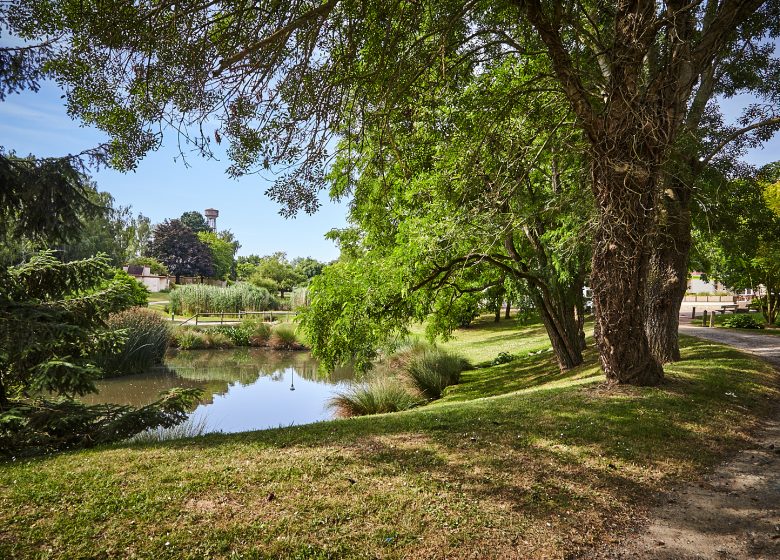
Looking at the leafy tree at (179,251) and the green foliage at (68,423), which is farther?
the leafy tree at (179,251)

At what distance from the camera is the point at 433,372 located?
565 inches

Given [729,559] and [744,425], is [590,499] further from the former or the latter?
[744,425]

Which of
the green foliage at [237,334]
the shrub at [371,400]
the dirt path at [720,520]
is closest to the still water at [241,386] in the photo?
the shrub at [371,400]

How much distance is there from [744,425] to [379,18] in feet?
23.1

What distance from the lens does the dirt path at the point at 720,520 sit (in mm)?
3346

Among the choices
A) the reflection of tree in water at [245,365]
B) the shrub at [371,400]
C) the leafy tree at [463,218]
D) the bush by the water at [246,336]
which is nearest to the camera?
the leafy tree at [463,218]

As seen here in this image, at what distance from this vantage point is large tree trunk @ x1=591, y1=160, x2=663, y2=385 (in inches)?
265

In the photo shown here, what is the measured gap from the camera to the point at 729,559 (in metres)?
3.27

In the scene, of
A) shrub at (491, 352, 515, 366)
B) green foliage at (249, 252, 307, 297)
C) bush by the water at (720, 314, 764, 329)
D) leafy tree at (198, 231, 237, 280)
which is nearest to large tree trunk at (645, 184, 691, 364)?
shrub at (491, 352, 515, 366)

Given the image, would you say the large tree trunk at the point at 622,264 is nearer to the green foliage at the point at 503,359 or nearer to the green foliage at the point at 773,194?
the green foliage at the point at 503,359

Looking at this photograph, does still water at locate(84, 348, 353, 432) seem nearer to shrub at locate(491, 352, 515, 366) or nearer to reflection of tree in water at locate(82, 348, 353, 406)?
reflection of tree in water at locate(82, 348, 353, 406)

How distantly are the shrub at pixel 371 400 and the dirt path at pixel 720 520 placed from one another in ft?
23.7

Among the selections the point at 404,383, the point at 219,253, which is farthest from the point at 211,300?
the point at 219,253

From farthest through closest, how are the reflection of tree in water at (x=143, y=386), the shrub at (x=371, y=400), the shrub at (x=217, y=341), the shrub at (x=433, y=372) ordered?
the shrub at (x=217, y=341) < the shrub at (x=433, y=372) < the reflection of tree in water at (x=143, y=386) < the shrub at (x=371, y=400)
